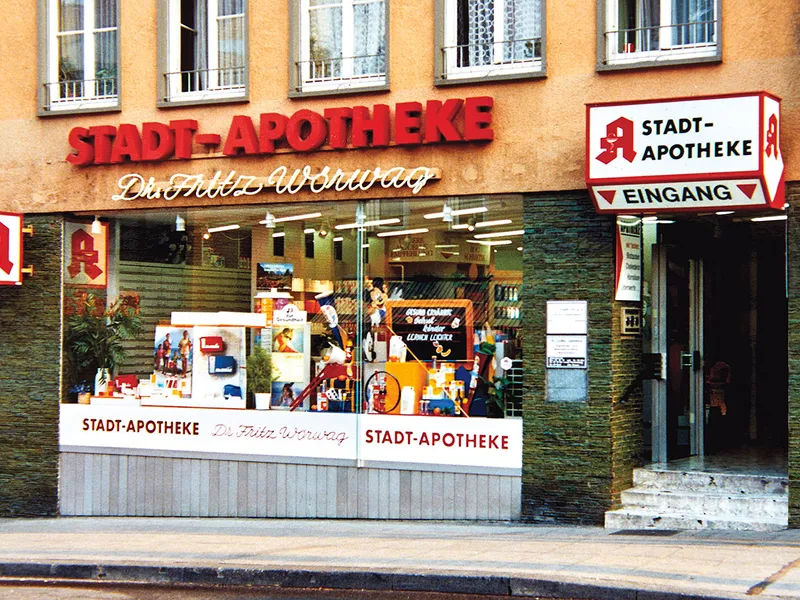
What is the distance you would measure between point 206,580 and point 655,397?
5523mm

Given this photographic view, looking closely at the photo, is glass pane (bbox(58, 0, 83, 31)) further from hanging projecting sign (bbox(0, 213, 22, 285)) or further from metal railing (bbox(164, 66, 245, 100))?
hanging projecting sign (bbox(0, 213, 22, 285))

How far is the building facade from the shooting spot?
40.9ft

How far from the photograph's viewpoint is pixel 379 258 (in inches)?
536

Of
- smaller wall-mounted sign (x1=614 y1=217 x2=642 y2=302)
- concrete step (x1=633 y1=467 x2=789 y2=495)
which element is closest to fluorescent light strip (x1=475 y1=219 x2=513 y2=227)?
smaller wall-mounted sign (x1=614 y1=217 x2=642 y2=302)

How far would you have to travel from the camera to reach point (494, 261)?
13070 millimetres

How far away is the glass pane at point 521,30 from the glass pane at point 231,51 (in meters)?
3.09

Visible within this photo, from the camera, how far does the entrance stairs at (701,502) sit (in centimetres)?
1202

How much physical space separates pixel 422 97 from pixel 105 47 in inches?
164

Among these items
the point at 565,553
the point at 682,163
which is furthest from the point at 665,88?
the point at 565,553

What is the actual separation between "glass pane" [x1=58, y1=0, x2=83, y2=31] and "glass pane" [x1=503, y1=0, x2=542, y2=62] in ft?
17.4

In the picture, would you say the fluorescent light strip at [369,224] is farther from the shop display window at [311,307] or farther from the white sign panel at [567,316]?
the white sign panel at [567,316]

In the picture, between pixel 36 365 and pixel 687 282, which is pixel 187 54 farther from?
pixel 687 282

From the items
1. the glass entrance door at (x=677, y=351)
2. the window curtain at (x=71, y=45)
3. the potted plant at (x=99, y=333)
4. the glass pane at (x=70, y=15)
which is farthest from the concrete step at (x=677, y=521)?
the glass pane at (x=70, y=15)

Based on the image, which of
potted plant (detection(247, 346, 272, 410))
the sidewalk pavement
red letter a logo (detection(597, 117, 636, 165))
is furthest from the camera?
potted plant (detection(247, 346, 272, 410))
